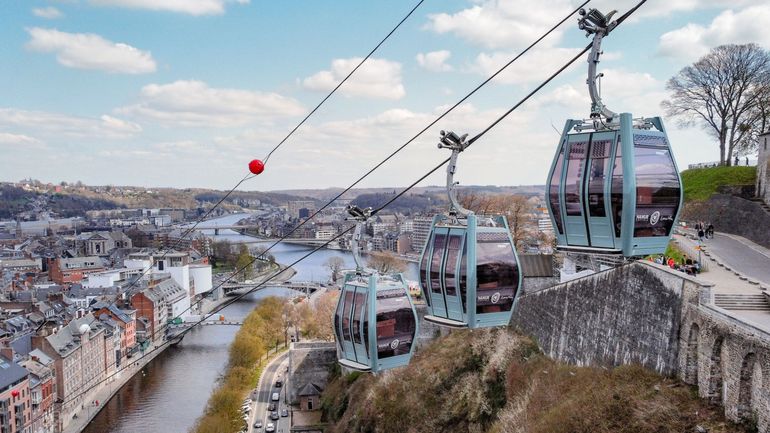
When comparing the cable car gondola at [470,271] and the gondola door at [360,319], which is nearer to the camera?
the cable car gondola at [470,271]

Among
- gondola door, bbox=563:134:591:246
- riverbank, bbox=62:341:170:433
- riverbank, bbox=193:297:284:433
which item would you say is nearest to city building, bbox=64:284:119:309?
riverbank, bbox=62:341:170:433

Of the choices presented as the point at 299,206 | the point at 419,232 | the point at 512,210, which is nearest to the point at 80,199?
the point at 299,206

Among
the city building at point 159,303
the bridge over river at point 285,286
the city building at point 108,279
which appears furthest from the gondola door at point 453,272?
the bridge over river at point 285,286

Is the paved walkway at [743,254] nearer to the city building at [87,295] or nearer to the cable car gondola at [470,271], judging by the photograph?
the cable car gondola at [470,271]

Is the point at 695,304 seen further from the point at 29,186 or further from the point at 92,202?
the point at 29,186

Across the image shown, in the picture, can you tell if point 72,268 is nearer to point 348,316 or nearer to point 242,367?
point 242,367

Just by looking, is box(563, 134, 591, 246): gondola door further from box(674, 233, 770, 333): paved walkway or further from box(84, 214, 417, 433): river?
box(84, 214, 417, 433): river

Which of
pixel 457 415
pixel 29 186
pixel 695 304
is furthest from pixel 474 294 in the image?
pixel 29 186
